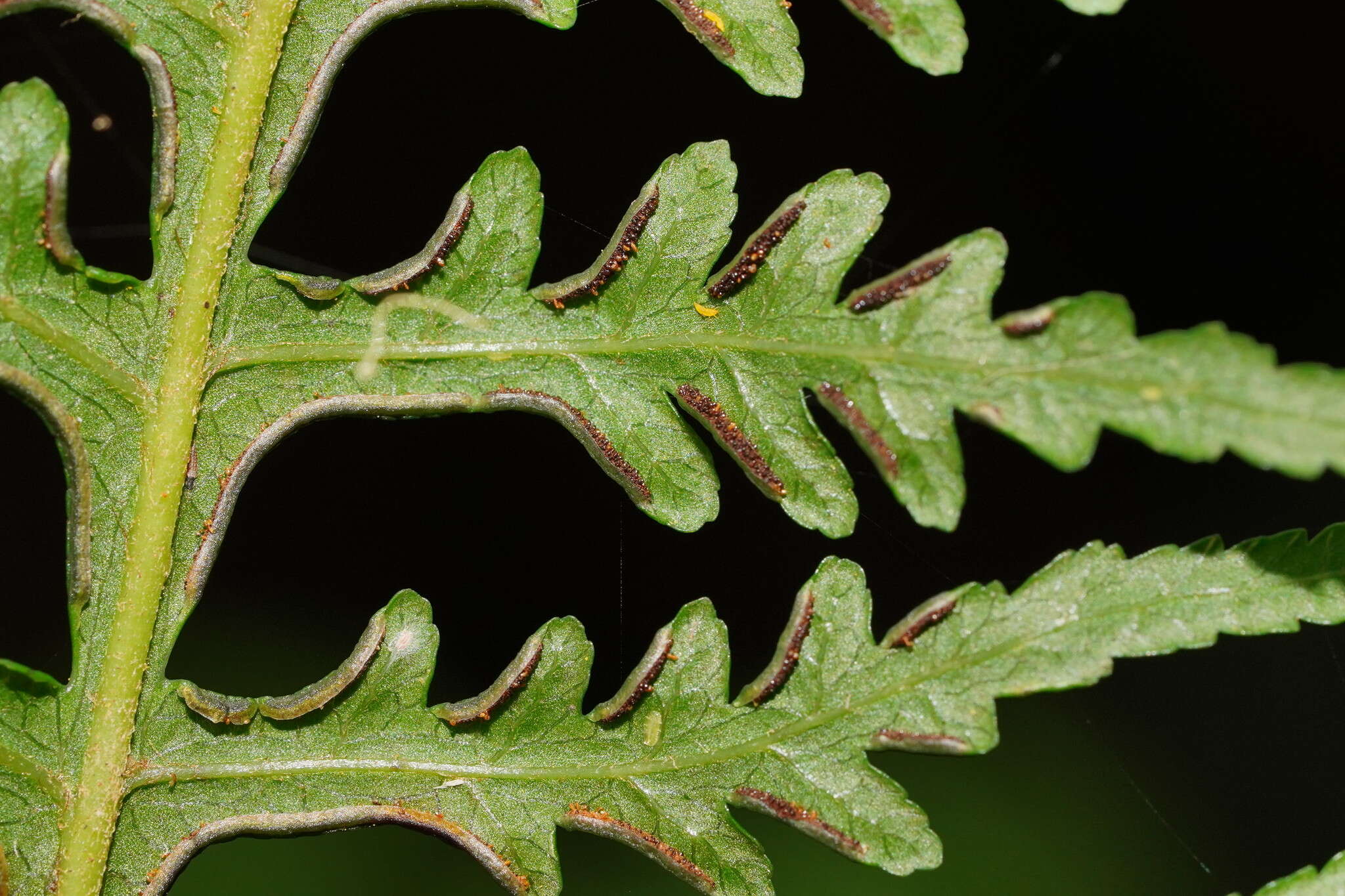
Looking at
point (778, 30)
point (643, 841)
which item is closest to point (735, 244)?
point (778, 30)

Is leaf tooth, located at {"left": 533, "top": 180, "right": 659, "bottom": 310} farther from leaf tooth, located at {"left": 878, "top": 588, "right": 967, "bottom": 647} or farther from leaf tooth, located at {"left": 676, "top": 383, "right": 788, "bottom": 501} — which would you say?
leaf tooth, located at {"left": 878, "top": 588, "right": 967, "bottom": 647}

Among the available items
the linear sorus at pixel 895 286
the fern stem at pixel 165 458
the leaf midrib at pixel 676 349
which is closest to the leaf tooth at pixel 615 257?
the leaf midrib at pixel 676 349

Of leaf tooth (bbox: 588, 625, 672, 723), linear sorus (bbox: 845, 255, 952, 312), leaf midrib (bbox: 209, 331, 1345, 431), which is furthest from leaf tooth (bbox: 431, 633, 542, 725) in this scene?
linear sorus (bbox: 845, 255, 952, 312)

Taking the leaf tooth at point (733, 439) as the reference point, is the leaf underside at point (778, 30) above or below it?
above

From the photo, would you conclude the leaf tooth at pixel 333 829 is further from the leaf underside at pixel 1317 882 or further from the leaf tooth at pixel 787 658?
the leaf underside at pixel 1317 882

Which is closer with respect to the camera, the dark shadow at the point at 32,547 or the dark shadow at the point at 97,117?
the dark shadow at the point at 97,117

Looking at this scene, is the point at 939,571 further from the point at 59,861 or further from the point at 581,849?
the point at 59,861
